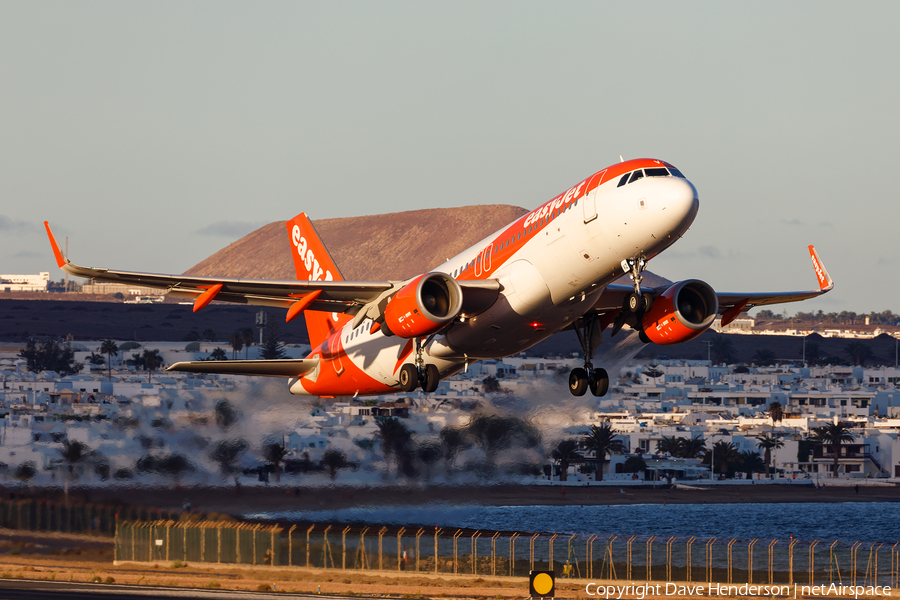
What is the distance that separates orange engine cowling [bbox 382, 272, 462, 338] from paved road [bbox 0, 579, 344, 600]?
19.9m

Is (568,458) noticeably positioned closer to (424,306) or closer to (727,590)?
(727,590)

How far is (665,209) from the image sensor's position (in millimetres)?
31094

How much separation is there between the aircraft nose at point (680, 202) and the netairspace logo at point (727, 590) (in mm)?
29034

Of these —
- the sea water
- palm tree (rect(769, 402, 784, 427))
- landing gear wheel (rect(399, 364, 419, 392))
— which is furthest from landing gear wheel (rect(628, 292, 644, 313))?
palm tree (rect(769, 402, 784, 427))

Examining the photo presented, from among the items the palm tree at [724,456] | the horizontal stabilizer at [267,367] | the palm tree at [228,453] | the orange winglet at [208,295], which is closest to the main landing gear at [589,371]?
the horizontal stabilizer at [267,367]

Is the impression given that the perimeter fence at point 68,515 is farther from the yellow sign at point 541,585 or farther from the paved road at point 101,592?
the yellow sign at point 541,585

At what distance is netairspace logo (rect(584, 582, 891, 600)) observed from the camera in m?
55.7

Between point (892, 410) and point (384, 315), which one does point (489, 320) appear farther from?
point (892, 410)

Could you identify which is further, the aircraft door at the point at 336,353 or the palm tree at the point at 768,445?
the palm tree at the point at 768,445

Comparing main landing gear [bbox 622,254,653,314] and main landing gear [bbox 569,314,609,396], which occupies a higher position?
main landing gear [bbox 622,254,653,314]

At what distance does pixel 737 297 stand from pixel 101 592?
31.9 m

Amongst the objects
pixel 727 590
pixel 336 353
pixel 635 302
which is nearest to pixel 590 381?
pixel 635 302

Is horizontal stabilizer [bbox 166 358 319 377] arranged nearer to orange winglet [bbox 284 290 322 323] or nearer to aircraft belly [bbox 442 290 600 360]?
orange winglet [bbox 284 290 322 323]

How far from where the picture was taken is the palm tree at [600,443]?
14588cm
